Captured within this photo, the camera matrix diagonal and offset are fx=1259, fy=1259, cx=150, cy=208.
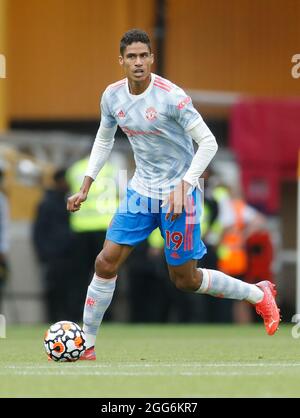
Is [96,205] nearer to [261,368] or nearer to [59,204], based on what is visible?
[59,204]

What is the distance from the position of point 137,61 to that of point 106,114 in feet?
1.84

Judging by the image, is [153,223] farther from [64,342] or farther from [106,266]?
[64,342]

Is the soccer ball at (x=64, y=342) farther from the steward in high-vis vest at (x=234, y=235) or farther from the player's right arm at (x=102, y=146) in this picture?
the steward in high-vis vest at (x=234, y=235)

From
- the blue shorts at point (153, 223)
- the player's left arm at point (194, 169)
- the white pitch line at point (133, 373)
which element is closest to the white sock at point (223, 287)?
the blue shorts at point (153, 223)

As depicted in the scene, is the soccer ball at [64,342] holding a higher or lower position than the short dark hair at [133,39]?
lower

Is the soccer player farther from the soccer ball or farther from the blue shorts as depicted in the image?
the soccer ball

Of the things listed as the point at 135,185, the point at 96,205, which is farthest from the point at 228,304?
the point at 135,185

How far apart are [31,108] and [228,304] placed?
627cm

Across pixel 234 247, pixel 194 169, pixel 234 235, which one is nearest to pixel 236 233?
pixel 234 235

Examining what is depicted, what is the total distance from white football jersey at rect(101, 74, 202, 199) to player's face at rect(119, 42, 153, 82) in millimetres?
170

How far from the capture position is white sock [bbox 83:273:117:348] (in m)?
9.13

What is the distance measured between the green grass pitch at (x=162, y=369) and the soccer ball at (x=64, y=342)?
10cm

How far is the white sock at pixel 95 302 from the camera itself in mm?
Answer: 9133

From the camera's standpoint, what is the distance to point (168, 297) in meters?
16.4
